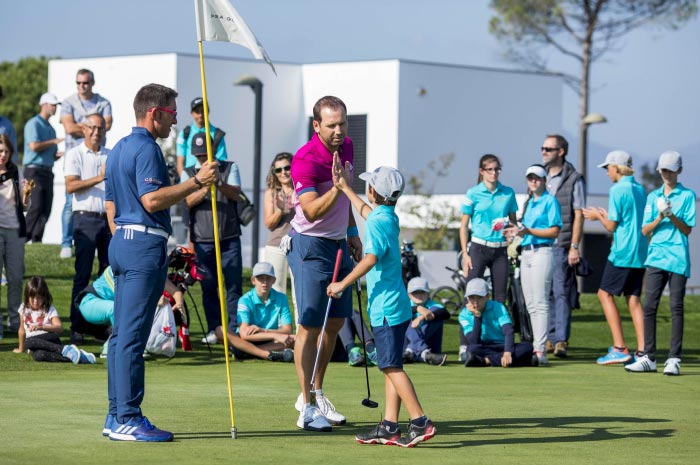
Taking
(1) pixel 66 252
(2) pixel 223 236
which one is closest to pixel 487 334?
(2) pixel 223 236

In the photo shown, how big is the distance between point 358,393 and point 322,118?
9.65 ft

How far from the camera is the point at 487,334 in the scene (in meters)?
13.7

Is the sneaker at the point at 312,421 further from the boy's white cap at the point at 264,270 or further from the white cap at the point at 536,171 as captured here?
the white cap at the point at 536,171

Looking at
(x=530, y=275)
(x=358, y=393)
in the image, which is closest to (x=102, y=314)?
(x=358, y=393)

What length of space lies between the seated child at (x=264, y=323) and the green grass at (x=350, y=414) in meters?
0.37

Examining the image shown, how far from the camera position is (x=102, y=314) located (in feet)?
43.4

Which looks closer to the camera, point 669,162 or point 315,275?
point 315,275

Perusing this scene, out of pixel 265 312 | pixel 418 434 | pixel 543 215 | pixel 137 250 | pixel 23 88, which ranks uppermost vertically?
pixel 23 88

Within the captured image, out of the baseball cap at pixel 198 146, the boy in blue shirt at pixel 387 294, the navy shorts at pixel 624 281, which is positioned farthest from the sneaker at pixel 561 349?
the boy in blue shirt at pixel 387 294

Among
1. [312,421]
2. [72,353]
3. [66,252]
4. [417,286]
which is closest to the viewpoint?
[312,421]

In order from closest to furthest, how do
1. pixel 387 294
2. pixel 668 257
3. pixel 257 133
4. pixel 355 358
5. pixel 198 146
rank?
1. pixel 387 294
2. pixel 668 257
3. pixel 355 358
4. pixel 198 146
5. pixel 257 133

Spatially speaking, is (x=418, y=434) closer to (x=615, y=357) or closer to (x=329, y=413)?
(x=329, y=413)

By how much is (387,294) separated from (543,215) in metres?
6.21

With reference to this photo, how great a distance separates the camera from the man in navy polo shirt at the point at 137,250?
758 cm
